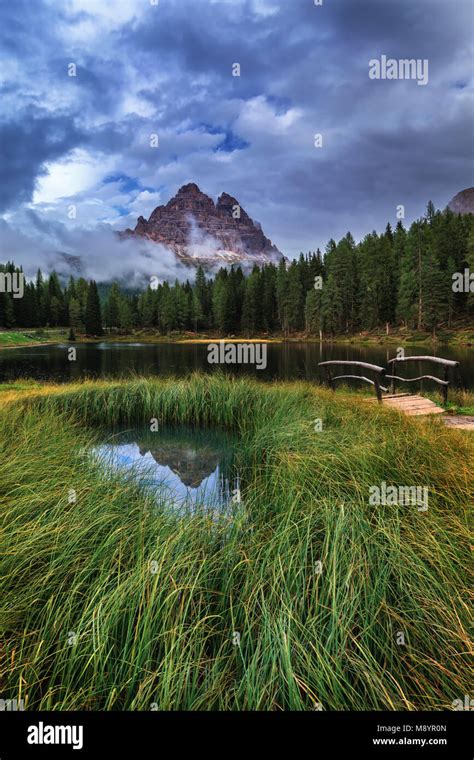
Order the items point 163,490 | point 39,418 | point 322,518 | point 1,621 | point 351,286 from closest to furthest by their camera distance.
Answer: point 1,621 → point 322,518 → point 163,490 → point 39,418 → point 351,286

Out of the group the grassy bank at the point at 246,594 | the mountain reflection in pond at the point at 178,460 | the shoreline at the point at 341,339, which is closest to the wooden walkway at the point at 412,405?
the grassy bank at the point at 246,594

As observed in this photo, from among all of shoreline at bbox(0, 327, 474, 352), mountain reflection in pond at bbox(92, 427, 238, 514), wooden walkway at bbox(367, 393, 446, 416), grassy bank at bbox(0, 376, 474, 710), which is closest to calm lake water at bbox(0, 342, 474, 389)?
shoreline at bbox(0, 327, 474, 352)

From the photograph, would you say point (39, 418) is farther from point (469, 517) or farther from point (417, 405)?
point (417, 405)

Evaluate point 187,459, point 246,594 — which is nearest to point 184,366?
point 187,459

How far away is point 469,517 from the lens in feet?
12.8

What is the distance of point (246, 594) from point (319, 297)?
7141 cm

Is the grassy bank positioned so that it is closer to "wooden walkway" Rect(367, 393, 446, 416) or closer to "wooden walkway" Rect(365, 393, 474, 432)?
"wooden walkway" Rect(365, 393, 474, 432)

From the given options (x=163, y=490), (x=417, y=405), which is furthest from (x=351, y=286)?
(x=163, y=490)

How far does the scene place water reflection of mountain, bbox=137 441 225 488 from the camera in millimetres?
8352

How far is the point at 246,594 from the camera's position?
10.0 feet

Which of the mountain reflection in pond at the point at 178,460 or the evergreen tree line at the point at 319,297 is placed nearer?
the mountain reflection in pond at the point at 178,460

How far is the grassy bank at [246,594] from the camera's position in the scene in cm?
229

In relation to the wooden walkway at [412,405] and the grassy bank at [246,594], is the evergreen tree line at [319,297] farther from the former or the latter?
the grassy bank at [246,594]
